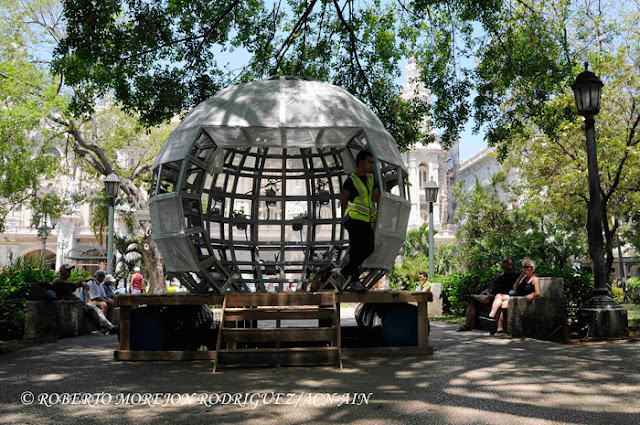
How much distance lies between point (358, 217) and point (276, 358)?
1952 millimetres

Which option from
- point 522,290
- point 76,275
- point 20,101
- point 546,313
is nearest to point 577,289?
point 522,290

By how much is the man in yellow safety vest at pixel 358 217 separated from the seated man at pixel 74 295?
225 inches

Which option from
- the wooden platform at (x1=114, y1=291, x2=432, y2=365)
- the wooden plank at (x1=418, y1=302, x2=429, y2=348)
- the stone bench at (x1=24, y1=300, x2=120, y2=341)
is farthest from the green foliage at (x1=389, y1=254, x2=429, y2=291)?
the wooden platform at (x1=114, y1=291, x2=432, y2=365)

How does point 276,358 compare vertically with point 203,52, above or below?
below

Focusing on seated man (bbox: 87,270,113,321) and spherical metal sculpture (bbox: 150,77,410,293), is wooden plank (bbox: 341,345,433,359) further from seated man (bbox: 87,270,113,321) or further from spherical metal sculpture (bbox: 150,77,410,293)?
seated man (bbox: 87,270,113,321)

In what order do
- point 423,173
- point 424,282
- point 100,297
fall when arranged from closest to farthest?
point 100,297 → point 424,282 → point 423,173

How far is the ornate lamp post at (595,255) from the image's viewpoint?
9.27 metres

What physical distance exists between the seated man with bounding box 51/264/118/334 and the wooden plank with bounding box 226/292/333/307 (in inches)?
197

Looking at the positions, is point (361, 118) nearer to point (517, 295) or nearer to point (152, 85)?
point (517, 295)

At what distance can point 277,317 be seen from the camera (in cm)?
654

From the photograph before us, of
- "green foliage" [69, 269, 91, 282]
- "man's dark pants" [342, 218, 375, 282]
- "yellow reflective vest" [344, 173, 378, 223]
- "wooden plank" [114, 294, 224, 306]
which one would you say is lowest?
"wooden plank" [114, 294, 224, 306]

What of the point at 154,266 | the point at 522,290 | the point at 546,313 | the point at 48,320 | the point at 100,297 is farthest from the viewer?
the point at 154,266

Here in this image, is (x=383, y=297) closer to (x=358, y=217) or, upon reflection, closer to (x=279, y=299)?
(x=358, y=217)

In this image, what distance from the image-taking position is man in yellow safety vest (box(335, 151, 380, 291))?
6973mm
